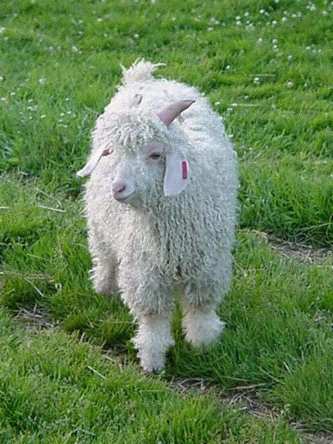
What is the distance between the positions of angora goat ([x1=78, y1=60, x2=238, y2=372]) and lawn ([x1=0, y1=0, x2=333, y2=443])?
246 mm

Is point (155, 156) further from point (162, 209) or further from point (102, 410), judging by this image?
point (102, 410)

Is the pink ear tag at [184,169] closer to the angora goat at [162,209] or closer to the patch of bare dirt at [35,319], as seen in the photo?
the angora goat at [162,209]

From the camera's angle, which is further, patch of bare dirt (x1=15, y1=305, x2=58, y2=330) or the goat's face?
patch of bare dirt (x1=15, y1=305, x2=58, y2=330)

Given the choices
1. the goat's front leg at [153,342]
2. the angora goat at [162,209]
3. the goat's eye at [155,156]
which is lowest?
the goat's front leg at [153,342]

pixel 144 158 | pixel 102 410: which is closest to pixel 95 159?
pixel 144 158

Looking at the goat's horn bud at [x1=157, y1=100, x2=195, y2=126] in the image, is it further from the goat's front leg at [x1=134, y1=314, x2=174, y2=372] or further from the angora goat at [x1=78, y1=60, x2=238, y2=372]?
the goat's front leg at [x1=134, y1=314, x2=174, y2=372]

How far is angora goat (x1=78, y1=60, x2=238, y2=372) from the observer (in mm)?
4363

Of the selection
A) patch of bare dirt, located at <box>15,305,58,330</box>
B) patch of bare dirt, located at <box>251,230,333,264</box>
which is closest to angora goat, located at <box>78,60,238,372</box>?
patch of bare dirt, located at <box>15,305,58,330</box>

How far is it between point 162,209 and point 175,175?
28 centimetres

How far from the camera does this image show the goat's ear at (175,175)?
14.2ft

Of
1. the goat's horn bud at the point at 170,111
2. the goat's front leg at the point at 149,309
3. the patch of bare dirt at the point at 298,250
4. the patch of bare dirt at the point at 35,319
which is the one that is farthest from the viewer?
the patch of bare dirt at the point at 298,250

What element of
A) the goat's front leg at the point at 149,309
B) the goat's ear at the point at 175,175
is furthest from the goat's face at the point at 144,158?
the goat's front leg at the point at 149,309

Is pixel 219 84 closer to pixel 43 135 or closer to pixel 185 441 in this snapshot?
pixel 43 135

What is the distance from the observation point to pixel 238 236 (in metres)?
6.06
